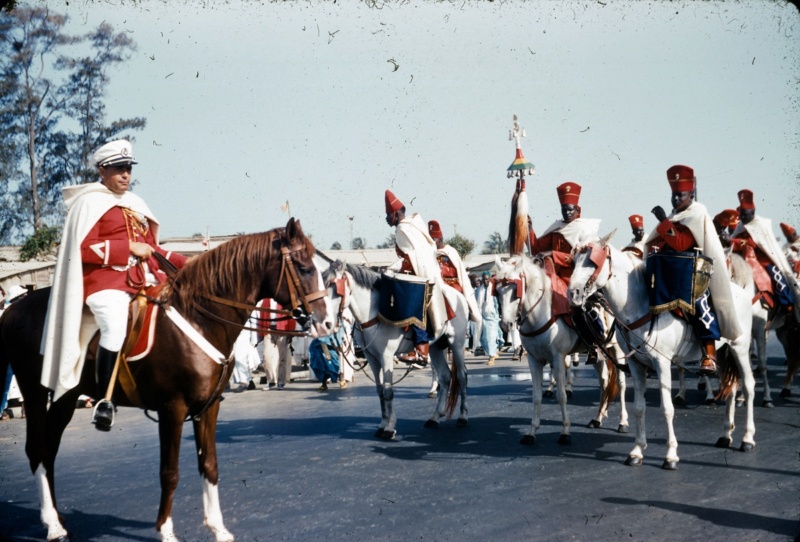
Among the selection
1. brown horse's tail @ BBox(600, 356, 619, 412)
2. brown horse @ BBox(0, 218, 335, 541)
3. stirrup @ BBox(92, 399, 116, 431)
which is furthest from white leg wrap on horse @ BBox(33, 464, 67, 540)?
brown horse's tail @ BBox(600, 356, 619, 412)

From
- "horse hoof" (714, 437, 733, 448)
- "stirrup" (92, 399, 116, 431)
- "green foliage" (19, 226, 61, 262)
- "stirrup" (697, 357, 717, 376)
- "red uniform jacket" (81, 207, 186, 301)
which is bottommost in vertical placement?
"horse hoof" (714, 437, 733, 448)

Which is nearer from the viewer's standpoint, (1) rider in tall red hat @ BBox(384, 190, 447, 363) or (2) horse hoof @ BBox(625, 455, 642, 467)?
(2) horse hoof @ BBox(625, 455, 642, 467)

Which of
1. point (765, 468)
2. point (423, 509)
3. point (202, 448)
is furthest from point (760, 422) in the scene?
point (202, 448)

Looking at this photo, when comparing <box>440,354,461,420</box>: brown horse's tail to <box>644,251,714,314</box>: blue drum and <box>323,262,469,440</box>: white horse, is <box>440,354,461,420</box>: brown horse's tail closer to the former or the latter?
<box>323,262,469,440</box>: white horse

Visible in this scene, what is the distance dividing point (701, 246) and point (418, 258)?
3763 mm

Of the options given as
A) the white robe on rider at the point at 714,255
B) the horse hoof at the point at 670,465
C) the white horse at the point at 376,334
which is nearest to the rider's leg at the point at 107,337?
the white horse at the point at 376,334

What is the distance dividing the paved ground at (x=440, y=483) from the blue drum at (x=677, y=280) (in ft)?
5.45

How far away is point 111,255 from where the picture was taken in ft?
18.3

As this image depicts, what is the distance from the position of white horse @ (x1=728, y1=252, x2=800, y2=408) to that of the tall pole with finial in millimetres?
3108

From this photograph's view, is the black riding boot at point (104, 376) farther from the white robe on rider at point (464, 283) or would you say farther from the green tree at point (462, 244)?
the green tree at point (462, 244)

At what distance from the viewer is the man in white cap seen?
Answer: 5371 mm

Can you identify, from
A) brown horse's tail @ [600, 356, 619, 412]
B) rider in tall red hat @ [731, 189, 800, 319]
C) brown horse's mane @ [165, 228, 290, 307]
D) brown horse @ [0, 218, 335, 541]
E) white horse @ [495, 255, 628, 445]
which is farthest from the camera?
rider in tall red hat @ [731, 189, 800, 319]

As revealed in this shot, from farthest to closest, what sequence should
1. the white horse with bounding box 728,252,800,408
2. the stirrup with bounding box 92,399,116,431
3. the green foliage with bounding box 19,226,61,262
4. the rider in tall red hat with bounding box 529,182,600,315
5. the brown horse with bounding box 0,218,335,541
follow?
the green foliage with bounding box 19,226,61,262 < the white horse with bounding box 728,252,800,408 < the rider in tall red hat with bounding box 529,182,600,315 < the brown horse with bounding box 0,218,335,541 < the stirrup with bounding box 92,399,116,431

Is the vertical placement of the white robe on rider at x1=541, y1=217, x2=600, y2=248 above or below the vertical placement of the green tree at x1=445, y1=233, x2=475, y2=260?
below
